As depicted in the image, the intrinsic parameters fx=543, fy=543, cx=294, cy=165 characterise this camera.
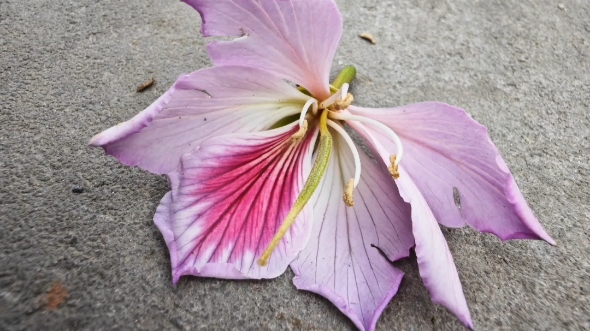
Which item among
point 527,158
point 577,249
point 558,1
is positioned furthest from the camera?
point 558,1

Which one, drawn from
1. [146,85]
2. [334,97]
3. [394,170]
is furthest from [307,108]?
[146,85]

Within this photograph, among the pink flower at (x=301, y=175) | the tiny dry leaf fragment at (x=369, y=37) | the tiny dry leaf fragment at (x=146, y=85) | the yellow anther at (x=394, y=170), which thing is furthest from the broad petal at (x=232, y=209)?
the tiny dry leaf fragment at (x=369, y=37)

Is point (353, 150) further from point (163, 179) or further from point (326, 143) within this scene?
point (163, 179)

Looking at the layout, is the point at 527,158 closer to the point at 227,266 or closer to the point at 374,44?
the point at 374,44


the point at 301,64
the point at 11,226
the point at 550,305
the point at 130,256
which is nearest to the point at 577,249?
the point at 550,305

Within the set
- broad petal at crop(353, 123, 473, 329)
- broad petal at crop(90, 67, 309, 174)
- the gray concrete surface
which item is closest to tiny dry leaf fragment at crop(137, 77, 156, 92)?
the gray concrete surface

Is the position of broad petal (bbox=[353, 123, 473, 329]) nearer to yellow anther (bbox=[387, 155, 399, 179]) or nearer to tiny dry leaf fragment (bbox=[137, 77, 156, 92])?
yellow anther (bbox=[387, 155, 399, 179])
